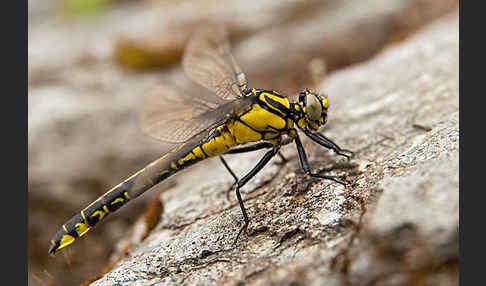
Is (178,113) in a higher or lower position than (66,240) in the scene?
higher

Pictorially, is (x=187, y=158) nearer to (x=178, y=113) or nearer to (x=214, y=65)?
(x=178, y=113)

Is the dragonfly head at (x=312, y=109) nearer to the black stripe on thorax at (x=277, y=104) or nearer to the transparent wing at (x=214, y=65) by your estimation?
the black stripe on thorax at (x=277, y=104)

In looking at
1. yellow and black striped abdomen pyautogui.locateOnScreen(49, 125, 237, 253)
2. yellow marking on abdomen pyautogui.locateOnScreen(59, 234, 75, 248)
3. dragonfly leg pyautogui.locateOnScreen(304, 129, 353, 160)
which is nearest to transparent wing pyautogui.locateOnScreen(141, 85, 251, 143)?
yellow and black striped abdomen pyautogui.locateOnScreen(49, 125, 237, 253)

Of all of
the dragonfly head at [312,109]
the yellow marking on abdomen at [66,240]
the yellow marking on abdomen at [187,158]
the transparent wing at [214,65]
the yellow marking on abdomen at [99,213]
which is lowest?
the yellow marking on abdomen at [66,240]

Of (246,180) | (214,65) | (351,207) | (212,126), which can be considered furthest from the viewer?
(214,65)

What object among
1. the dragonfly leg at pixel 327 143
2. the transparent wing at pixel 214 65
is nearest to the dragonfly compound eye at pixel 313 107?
the dragonfly leg at pixel 327 143

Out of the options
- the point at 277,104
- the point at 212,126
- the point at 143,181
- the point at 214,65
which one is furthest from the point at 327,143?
the point at 143,181

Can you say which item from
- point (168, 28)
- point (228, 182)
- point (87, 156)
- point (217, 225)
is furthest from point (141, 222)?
point (168, 28)
